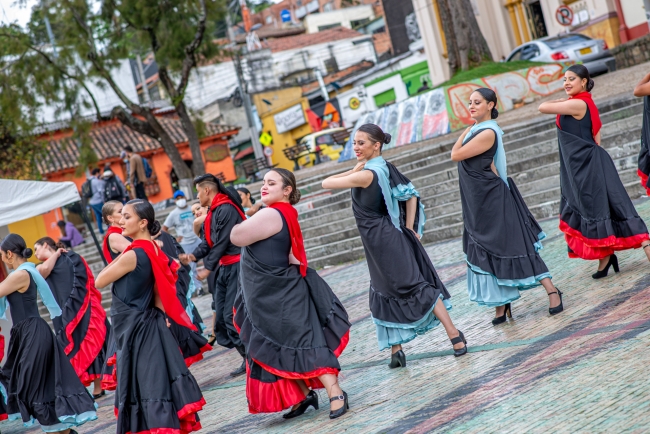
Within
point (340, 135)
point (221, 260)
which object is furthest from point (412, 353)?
point (340, 135)

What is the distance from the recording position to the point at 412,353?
677cm

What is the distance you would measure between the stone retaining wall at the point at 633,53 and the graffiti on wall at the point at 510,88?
302cm

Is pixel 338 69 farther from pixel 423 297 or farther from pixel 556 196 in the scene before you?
pixel 423 297

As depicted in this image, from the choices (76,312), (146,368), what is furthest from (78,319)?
(146,368)

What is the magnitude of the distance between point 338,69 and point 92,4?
29.1 meters

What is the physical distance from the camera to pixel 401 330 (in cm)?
625

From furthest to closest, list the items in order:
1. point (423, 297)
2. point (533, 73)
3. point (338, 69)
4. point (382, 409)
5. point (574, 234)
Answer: point (338, 69), point (533, 73), point (574, 234), point (423, 297), point (382, 409)

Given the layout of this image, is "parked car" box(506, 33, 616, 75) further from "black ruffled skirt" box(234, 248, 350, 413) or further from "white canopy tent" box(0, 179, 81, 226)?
"black ruffled skirt" box(234, 248, 350, 413)

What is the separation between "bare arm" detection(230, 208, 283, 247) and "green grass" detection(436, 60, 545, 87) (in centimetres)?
1490

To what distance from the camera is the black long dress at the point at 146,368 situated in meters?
5.36

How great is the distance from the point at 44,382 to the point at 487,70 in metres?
15.5

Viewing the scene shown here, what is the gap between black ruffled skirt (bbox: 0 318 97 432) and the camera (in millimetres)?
6934

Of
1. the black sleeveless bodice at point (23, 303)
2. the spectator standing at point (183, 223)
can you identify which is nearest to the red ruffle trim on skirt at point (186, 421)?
the black sleeveless bodice at point (23, 303)

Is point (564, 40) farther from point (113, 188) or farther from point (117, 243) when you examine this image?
point (117, 243)
